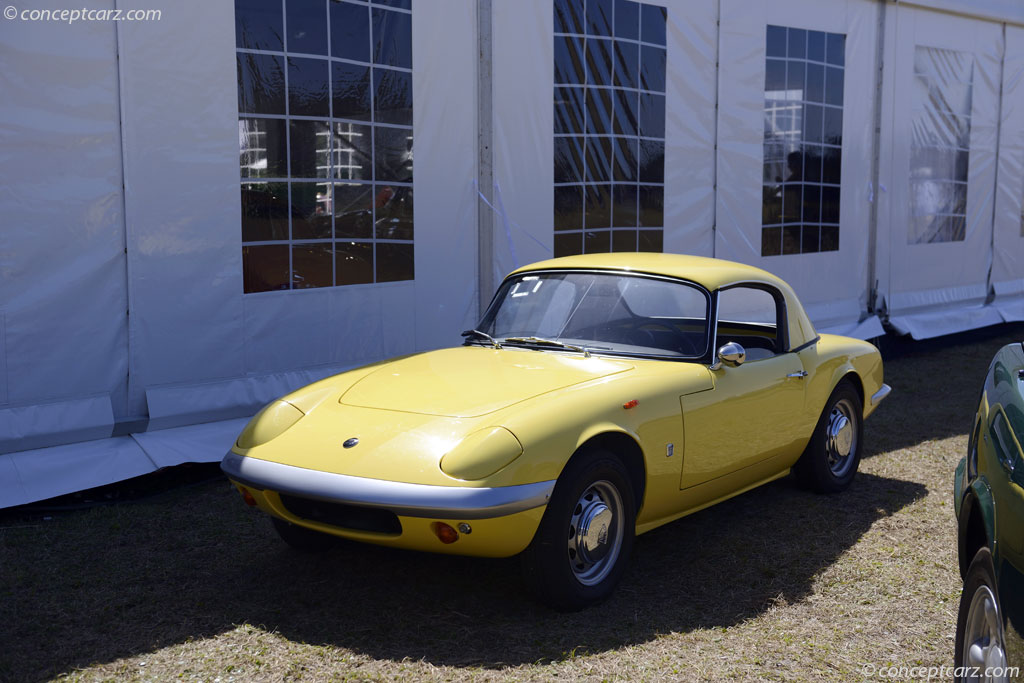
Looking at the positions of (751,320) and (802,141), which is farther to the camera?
(802,141)

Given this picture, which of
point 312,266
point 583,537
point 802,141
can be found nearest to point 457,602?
point 583,537

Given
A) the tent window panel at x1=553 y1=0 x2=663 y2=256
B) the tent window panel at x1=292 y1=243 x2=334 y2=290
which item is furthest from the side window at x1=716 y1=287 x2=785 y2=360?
the tent window panel at x1=553 y1=0 x2=663 y2=256

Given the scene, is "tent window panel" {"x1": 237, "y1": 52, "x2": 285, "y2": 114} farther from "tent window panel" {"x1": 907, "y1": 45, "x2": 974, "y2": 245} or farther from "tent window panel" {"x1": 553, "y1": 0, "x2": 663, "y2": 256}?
"tent window panel" {"x1": 907, "y1": 45, "x2": 974, "y2": 245}

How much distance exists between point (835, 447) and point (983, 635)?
298 centimetres

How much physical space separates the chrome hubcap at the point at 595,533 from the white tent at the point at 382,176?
266 centimetres

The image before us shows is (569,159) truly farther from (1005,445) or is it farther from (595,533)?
(1005,445)

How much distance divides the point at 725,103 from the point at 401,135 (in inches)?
142

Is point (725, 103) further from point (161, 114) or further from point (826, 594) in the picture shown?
point (826, 594)

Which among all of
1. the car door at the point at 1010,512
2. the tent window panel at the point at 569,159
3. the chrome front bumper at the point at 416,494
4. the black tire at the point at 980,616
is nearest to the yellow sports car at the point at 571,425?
the chrome front bumper at the point at 416,494

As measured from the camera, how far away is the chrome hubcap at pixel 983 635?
247 cm

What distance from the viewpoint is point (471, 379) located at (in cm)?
434

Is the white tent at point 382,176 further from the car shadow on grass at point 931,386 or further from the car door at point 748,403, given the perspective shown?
the car door at point 748,403

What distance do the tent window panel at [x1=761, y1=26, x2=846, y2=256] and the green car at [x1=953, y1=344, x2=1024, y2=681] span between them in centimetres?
667

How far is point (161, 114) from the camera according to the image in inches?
223
